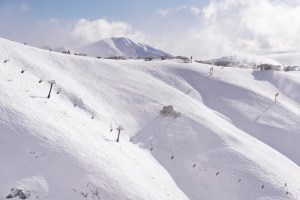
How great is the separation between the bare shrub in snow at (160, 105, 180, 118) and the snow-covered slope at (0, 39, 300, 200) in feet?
1.67

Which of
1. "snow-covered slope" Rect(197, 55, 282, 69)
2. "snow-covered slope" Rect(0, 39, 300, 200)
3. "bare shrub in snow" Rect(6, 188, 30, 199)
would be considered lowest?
"bare shrub in snow" Rect(6, 188, 30, 199)

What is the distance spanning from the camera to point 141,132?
36.4 m

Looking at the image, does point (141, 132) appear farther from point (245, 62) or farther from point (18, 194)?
point (245, 62)

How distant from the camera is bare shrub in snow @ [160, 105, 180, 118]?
1566 inches

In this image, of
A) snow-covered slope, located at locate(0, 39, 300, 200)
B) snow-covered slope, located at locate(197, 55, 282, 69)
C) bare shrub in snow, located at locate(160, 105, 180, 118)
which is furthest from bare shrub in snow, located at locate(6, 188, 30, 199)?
snow-covered slope, located at locate(197, 55, 282, 69)

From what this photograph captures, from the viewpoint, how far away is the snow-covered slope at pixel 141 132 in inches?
953

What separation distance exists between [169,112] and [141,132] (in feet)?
15.3

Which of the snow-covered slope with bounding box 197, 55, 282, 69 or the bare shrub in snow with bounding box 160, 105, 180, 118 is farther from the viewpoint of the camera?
the snow-covered slope with bounding box 197, 55, 282, 69

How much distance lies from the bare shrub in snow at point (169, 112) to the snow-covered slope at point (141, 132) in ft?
1.67

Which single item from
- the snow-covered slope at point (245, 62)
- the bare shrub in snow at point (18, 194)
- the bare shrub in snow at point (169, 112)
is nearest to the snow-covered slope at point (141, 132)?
the bare shrub in snow at point (18, 194)

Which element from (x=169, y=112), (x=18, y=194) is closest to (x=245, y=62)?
(x=169, y=112)

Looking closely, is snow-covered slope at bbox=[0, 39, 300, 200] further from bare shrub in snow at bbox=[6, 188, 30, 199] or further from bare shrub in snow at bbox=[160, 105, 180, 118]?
bare shrub in snow at bbox=[160, 105, 180, 118]

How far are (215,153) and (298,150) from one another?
11606mm

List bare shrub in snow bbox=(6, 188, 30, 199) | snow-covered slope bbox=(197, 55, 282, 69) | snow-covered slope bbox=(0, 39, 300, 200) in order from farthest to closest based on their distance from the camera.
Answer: snow-covered slope bbox=(197, 55, 282, 69) < snow-covered slope bbox=(0, 39, 300, 200) < bare shrub in snow bbox=(6, 188, 30, 199)
